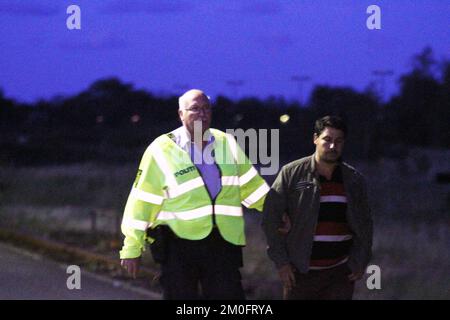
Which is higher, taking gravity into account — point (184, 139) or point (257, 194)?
point (184, 139)

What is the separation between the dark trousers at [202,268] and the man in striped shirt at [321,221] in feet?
1.38

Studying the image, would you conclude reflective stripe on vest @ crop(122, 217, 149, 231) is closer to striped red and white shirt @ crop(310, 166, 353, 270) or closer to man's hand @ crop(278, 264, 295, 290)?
man's hand @ crop(278, 264, 295, 290)

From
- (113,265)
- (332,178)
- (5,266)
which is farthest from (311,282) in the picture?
(5,266)

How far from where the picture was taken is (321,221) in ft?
21.3

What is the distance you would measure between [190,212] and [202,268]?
Result: 36 cm

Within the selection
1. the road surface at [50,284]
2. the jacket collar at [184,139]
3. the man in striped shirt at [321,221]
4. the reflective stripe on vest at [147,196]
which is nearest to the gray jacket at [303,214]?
the man in striped shirt at [321,221]

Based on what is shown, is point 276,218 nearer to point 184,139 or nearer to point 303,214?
point 303,214

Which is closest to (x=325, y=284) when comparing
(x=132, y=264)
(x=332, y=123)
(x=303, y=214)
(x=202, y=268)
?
(x=303, y=214)

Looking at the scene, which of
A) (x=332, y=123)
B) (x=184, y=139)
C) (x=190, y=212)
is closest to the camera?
(x=190, y=212)

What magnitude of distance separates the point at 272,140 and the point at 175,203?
1445 millimetres

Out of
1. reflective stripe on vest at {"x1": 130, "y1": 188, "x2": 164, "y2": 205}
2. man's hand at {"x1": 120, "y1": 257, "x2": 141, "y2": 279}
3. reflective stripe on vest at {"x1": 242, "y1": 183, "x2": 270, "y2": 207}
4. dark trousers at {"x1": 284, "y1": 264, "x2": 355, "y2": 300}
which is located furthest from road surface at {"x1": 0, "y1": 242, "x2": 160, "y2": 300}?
reflective stripe on vest at {"x1": 130, "y1": 188, "x2": 164, "y2": 205}

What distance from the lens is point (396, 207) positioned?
81.9ft

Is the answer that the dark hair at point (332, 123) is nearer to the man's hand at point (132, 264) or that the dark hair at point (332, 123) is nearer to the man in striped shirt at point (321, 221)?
the man in striped shirt at point (321, 221)

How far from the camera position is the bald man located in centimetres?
620
